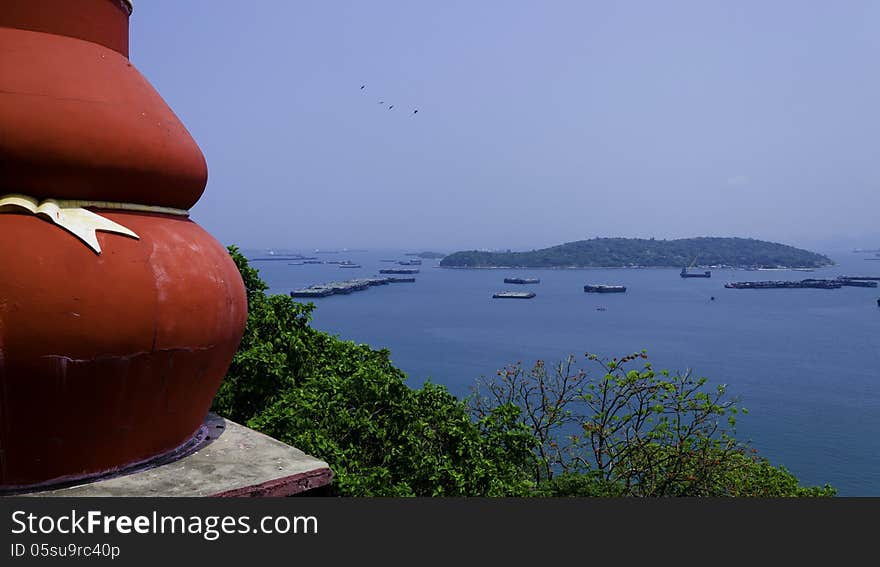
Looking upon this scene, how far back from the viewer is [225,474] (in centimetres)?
778

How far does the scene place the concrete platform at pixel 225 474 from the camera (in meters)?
7.14

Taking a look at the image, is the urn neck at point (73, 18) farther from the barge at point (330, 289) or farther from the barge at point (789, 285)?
the barge at point (789, 285)

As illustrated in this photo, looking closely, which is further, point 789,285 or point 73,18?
point 789,285

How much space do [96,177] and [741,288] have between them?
140 meters

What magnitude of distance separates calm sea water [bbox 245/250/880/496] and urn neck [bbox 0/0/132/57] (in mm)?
35375

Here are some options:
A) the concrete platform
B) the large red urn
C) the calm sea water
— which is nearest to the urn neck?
the large red urn

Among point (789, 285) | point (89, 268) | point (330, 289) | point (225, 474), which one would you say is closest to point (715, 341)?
point (330, 289)

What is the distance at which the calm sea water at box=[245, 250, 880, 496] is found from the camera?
40656 millimetres

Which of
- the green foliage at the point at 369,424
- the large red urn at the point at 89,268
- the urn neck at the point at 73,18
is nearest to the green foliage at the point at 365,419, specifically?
the green foliage at the point at 369,424

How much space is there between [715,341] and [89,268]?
72.5 metres

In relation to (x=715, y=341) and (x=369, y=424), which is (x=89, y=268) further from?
(x=715, y=341)

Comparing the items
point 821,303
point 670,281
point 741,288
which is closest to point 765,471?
point 821,303

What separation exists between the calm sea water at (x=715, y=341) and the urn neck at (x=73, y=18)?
3538 centimetres

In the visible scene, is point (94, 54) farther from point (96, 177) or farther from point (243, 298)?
A: point (243, 298)
